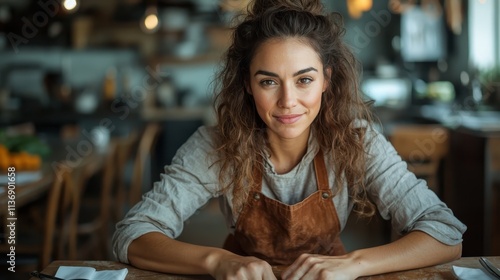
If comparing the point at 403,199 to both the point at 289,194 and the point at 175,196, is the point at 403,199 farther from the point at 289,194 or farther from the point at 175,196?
the point at 175,196

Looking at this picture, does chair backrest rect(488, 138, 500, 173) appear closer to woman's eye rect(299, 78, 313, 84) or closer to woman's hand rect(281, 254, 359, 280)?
woman's eye rect(299, 78, 313, 84)

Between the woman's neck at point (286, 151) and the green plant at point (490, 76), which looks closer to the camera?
the woman's neck at point (286, 151)

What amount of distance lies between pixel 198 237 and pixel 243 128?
304 cm

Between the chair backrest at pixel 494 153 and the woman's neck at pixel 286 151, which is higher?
the woman's neck at pixel 286 151

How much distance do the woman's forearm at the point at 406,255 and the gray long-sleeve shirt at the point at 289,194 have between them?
0.03 meters

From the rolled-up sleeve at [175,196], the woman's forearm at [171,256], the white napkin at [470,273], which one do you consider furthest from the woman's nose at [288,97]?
the white napkin at [470,273]

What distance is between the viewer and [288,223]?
1710mm

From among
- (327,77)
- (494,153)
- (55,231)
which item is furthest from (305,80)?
(494,153)

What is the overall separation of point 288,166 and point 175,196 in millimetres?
360

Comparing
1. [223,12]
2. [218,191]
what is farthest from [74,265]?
[223,12]

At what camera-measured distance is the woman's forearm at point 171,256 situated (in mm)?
1396

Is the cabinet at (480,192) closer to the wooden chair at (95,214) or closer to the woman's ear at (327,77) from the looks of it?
the woman's ear at (327,77)

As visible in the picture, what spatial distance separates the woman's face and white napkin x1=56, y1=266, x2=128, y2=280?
1.82 ft

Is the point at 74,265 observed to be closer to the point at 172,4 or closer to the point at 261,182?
the point at 261,182
